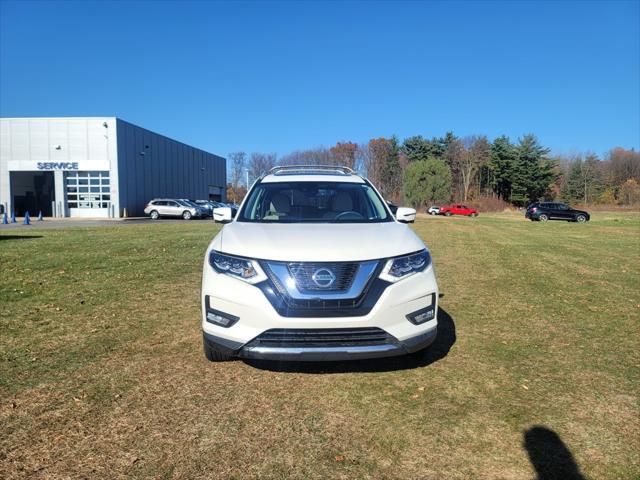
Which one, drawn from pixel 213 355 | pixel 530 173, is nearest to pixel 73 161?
pixel 213 355

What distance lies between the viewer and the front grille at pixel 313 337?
129 inches

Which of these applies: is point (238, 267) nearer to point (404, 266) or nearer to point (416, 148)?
point (404, 266)

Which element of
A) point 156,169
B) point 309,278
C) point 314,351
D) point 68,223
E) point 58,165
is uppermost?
point 156,169

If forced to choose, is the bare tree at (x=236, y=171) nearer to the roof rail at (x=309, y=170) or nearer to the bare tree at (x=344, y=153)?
the bare tree at (x=344, y=153)

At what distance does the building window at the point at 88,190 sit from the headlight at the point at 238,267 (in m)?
40.8

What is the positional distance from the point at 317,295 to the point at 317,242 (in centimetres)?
46

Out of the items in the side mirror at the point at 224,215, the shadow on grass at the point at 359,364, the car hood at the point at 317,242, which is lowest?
the shadow on grass at the point at 359,364

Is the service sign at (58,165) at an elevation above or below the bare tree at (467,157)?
below

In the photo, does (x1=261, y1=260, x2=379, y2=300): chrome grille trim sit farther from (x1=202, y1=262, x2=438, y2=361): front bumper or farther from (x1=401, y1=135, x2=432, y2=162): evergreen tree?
(x1=401, y1=135, x2=432, y2=162): evergreen tree

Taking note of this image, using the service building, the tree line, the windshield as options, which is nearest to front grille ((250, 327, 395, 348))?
the windshield

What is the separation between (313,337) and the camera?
3293 mm

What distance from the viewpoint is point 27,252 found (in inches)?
427

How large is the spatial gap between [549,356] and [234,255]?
3059mm

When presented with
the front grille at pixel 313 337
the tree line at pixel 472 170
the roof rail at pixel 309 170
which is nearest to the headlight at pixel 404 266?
the front grille at pixel 313 337
